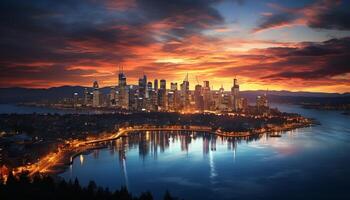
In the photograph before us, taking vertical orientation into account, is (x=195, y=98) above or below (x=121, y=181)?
above

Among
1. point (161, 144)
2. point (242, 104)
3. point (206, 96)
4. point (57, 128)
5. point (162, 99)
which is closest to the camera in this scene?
point (161, 144)

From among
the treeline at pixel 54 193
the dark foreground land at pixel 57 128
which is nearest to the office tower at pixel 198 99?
the dark foreground land at pixel 57 128

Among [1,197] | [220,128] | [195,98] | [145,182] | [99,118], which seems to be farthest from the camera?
[195,98]

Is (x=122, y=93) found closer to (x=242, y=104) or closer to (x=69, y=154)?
(x=242, y=104)

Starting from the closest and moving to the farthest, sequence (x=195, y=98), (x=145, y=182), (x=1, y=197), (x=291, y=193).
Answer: (x=1, y=197)
(x=291, y=193)
(x=145, y=182)
(x=195, y=98)

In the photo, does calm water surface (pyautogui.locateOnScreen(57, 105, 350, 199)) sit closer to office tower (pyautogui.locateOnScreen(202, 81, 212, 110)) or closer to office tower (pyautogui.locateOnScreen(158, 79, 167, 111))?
office tower (pyautogui.locateOnScreen(158, 79, 167, 111))

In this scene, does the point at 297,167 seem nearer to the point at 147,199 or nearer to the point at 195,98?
the point at 147,199

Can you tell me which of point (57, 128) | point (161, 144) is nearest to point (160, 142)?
point (161, 144)

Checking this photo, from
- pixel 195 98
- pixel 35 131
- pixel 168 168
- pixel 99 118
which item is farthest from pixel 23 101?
pixel 168 168

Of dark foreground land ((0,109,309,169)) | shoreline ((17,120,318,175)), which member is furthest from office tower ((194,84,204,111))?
shoreline ((17,120,318,175))

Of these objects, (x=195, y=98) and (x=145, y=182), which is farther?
(x=195, y=98)
